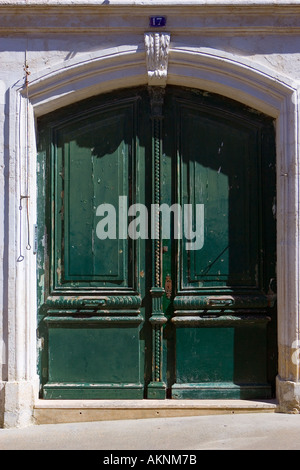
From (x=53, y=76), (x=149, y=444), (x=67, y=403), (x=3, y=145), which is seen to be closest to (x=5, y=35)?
(x=53, y=76)

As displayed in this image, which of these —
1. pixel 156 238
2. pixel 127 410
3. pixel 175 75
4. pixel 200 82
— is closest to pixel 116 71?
pixel 175 75

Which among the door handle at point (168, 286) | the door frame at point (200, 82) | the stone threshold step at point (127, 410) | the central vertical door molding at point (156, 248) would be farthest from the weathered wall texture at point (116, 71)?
the door handle at point (168, 286)

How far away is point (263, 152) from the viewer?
6258 mm

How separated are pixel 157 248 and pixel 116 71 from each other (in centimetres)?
160

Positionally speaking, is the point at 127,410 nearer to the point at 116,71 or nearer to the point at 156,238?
the point at 156,238

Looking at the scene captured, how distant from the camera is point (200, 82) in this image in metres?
6.17

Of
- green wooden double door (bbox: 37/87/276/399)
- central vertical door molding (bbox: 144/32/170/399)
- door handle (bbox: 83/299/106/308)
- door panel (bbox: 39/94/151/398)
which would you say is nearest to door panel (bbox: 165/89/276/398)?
green wooden double door (bbox: 37/87/276/399)

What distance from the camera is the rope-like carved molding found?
236 inches

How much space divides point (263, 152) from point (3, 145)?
2.30m

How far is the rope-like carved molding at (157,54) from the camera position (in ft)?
19.7

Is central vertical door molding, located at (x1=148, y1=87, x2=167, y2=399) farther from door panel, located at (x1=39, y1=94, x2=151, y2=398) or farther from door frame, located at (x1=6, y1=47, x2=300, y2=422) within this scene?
door frame, located at (x1=6, y1=47, x2=300, y2=422)

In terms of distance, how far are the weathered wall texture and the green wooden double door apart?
0.22 meters

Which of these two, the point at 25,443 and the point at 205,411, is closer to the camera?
the point at 25,443

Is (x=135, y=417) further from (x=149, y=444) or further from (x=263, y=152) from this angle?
(x=263, y=152)
